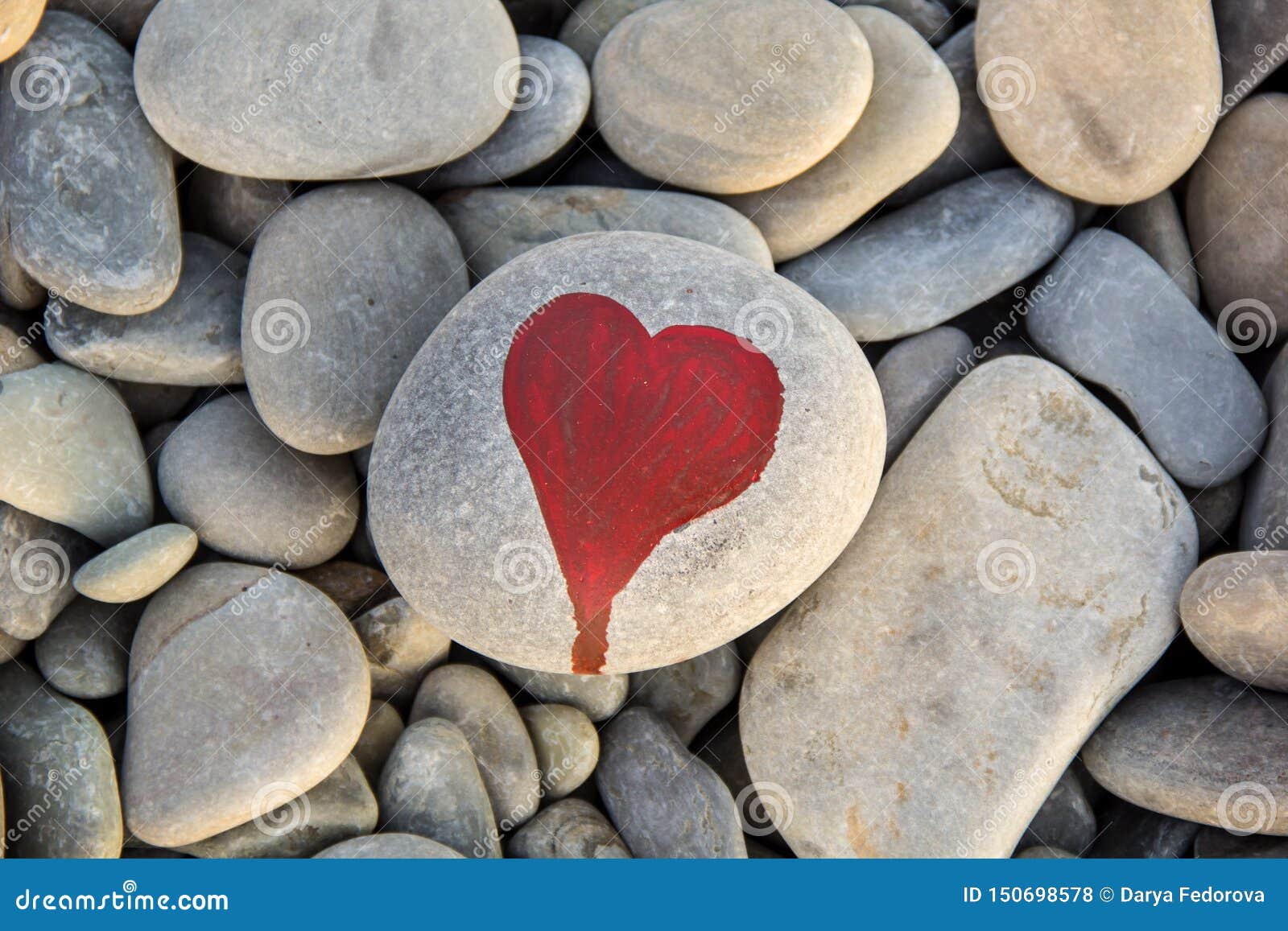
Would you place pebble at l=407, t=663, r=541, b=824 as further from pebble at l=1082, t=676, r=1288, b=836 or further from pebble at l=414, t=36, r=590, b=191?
pebble at l=1082, t=676, r=1288, b=836

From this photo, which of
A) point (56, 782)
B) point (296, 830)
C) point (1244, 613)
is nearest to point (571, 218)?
point (296, 830)

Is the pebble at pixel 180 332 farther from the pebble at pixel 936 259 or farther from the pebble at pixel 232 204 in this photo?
the pebble at pixel 936 259

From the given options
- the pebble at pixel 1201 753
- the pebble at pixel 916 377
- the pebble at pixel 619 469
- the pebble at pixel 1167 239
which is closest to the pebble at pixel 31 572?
the pebble at pixel 619 469

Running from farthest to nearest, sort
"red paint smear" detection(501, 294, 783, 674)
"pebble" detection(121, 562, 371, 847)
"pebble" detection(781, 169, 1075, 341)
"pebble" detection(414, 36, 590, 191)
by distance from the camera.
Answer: "pebble" detection(781, 169, 1075, 341) < "pebble" detection(414, 36, 590, 191) < "pebble" detection(121, 562, 371, 847) < "red paint smear" detection(501, 294, 783, 674)

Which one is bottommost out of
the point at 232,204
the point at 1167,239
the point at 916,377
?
the point at 916,377

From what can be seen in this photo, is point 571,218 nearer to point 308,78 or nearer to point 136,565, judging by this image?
point 308,78

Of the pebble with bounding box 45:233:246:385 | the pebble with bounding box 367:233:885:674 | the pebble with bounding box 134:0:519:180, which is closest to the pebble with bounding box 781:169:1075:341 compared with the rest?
the pebble with bounding box 367:233:885:674
